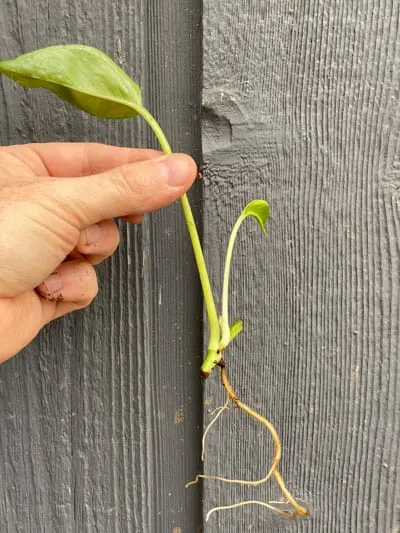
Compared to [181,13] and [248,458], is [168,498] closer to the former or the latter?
[248,458]

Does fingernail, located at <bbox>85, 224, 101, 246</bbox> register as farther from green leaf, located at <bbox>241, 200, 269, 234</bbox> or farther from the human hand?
green leaf, located at <bbox>241, 200, 269, 234</bbox>

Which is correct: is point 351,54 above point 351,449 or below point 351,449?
above

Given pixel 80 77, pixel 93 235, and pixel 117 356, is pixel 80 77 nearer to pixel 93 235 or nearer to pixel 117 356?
pixel 93 235

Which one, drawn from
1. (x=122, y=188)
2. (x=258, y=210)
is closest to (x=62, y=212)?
(x=122, y=188)

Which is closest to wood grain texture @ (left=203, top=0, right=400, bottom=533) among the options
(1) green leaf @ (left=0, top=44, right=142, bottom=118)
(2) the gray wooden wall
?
(2) the gray wooden wall

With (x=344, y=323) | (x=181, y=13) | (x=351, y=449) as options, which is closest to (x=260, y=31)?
(x=181, y=13)

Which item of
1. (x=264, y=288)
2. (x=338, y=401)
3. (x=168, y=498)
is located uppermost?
(x=264, y=288)
